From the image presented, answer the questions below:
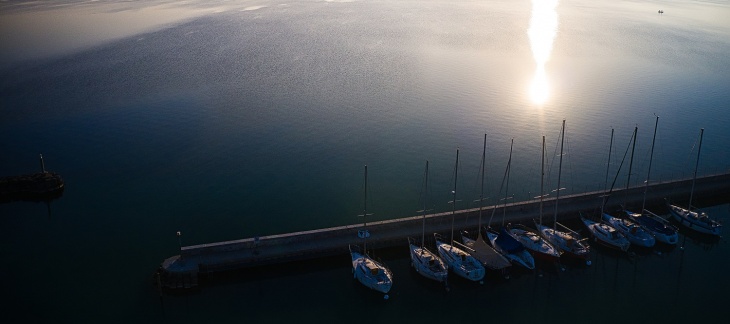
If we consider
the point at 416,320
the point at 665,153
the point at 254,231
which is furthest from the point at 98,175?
the point at 665,153

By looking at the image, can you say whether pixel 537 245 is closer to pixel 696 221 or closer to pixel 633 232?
pixel 633 232

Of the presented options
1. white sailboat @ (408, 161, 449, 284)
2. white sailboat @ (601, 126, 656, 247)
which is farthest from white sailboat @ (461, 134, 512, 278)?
white sailboat @ (601, 126, 656, 247)

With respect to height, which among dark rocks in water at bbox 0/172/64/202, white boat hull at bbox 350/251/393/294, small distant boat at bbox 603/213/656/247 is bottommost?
white boat hull at bbox 350/251/393/294

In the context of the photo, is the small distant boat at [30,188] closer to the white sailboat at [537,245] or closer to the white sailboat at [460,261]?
the white sailboat at [460,261]

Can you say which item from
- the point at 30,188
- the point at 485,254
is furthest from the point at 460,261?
the point at 30,188

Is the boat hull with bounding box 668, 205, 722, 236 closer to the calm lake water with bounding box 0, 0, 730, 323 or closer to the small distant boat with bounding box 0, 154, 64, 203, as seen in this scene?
the calm lake water with bounding box 0, 0, 730, 323

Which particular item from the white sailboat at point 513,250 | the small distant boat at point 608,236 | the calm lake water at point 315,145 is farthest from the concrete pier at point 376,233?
the white sailboat at point 513,250
